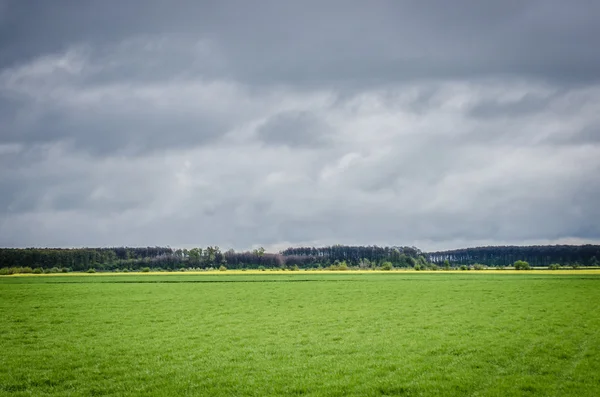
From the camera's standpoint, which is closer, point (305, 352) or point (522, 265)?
point (305, 352)

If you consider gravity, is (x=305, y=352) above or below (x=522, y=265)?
above

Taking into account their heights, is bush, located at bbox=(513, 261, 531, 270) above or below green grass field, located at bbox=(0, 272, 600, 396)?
below

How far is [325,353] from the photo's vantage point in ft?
72.5

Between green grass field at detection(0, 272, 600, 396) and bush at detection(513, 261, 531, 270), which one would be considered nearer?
green grass field at detection(0, 272, 600, 396)

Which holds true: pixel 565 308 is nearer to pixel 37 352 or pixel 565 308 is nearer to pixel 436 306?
pixel 436 306

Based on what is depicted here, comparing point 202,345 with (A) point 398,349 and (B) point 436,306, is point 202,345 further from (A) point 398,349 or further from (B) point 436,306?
(B) point 436,306

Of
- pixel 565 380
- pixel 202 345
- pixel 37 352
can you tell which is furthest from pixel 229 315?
pixel 565 380

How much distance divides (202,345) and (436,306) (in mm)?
26303

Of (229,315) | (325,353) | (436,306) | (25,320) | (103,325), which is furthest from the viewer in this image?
(436,306)

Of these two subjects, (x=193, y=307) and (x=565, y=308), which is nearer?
(x=565, y=308)

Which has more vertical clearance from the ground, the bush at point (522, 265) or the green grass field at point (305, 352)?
the green grass field at point (305, 352)

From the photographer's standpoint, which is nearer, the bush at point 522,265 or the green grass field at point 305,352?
the green grass field at point 305,352

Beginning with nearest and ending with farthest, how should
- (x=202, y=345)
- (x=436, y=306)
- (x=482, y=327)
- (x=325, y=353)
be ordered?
(x=325, y=353) → (x=202, y=345) → (x=482, y=327) → (x=436, y=306)

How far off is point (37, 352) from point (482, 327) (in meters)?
25.5
